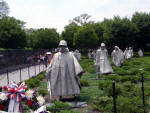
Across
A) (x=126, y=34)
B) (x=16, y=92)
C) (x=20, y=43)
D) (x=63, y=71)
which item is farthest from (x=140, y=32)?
(x=16, y=92)

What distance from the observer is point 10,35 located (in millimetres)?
37094

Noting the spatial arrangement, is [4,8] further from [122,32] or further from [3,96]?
[3,96]

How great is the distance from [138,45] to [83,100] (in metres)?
43.8

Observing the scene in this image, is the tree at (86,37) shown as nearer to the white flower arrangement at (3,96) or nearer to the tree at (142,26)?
the tree at (142,26)

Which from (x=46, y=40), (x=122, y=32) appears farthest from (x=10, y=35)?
(x=122, y=32)

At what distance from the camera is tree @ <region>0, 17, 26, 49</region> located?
3666 centimetres

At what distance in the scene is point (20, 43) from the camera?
3931 centimetres

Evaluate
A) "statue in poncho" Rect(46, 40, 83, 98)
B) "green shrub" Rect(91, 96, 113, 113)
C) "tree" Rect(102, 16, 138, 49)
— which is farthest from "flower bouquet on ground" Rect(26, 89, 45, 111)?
"tree" Rect(102, 16, 138, 49)

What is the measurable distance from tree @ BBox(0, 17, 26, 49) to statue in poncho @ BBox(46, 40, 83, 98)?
1128 inches

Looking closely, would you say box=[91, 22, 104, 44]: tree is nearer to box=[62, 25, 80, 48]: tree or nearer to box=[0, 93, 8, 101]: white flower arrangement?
box=[62, 25, 80, 48]: tree

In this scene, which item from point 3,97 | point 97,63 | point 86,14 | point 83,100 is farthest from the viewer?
point 86,14

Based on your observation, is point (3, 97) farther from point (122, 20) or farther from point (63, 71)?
point (122, 20)

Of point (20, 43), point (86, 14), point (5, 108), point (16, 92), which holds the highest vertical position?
point (86, 14)

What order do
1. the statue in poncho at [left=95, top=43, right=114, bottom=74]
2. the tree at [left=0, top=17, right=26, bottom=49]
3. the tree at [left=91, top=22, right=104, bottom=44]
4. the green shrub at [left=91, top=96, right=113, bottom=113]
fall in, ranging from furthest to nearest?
the tree at [left=91, top=22, right=104, bottom=44] → the tree at [left=0, top=17, right=26, bottom=49] → the statue in poncho at [left=95, top=43, right=114, bottom=74] → the green shrub at [left=91, top=96, right=113, bottom=113]
